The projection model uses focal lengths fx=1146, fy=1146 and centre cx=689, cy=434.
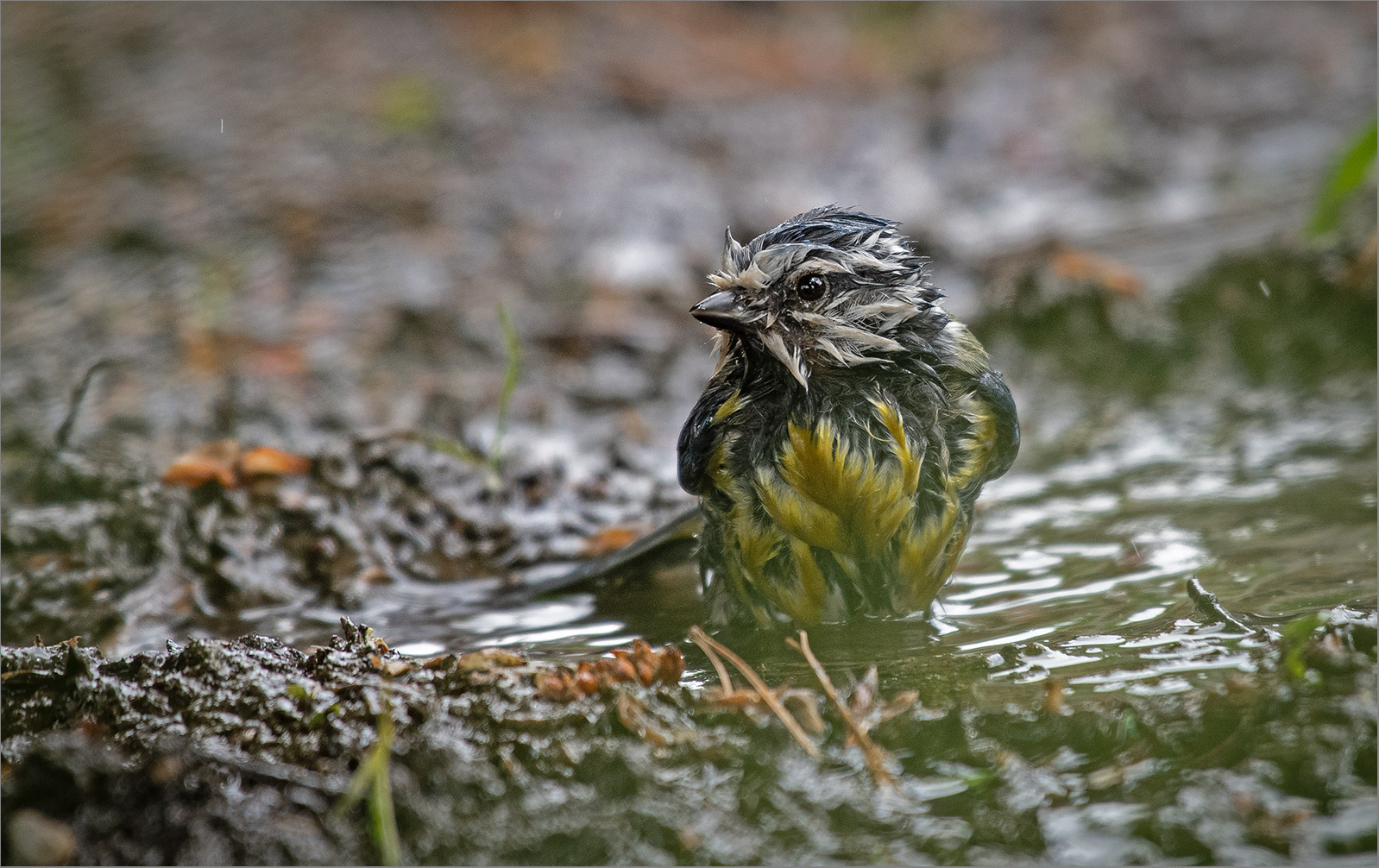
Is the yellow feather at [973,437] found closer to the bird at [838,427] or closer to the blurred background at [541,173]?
the bird at [838,427]

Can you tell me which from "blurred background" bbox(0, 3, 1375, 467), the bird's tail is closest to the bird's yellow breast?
the bird's tail

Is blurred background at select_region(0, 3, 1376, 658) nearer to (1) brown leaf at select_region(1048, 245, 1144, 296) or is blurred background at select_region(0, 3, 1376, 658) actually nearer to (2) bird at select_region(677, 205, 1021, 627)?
(1) brown leaf at select_region(1048, 245, 1144, 296)

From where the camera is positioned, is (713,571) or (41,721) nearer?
(41,721)

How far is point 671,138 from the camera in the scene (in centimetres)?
827

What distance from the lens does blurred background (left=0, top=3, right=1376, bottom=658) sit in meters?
3.90

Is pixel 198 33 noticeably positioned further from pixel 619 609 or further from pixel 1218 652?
pixel 1218 652

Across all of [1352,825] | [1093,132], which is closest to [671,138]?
[1093,132]

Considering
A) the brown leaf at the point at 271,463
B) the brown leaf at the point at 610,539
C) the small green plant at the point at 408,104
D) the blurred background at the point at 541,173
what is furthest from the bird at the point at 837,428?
the small green plant at the point at 408,104

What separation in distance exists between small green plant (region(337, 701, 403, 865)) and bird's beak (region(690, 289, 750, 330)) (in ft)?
4.33

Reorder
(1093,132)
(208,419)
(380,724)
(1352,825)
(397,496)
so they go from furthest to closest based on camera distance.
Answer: (1093,132) → (208,419) → (397,496) → (380,724) → (1352,825)

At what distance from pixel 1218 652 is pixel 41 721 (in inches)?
102

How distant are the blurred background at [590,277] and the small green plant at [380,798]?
1266mm

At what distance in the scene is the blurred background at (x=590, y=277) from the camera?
3900 mm

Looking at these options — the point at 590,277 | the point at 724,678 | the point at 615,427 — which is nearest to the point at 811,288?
the point at 724,678
